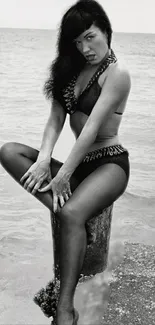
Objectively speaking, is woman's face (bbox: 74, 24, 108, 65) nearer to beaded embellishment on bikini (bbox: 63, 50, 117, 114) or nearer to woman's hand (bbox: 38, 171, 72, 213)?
beaded embellishment on bikini (bbox: 63, 50, 117, 114)

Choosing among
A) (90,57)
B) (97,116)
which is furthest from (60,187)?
(90,57)

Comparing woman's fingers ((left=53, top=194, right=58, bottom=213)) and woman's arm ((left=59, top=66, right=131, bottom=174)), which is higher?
woman's arm ((left=59, top=66, right=131, bottom=174))

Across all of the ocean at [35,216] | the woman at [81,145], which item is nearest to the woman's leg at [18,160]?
the woman at [81,145]

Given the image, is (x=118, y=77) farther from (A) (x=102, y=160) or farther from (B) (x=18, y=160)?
(B) (x=18, y=160)

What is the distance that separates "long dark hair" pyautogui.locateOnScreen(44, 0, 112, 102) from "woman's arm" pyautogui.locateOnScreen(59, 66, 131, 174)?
14.1 inches

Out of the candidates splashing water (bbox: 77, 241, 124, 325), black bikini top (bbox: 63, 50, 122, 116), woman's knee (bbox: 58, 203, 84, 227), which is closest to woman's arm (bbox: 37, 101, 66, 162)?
black bikini top (bbox: 63, 50, 122, 116)

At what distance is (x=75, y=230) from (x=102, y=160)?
1.82 feet

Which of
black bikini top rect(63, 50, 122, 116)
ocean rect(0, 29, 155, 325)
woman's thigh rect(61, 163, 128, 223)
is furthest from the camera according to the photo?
ocean rect(0, 29, 155, 325)

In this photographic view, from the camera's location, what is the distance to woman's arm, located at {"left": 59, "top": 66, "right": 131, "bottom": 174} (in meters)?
2.83

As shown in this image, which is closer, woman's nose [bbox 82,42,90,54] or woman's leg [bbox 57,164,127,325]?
woman's leg [bbox 57,164,127,325]

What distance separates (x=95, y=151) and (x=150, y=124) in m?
7.99

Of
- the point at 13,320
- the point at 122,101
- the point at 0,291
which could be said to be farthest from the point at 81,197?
the point at 0,291

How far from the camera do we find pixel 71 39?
9.81 feet

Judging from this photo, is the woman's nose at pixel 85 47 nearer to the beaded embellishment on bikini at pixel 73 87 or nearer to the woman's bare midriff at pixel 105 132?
the beaded embellishment on bikini at pixel 73 87
